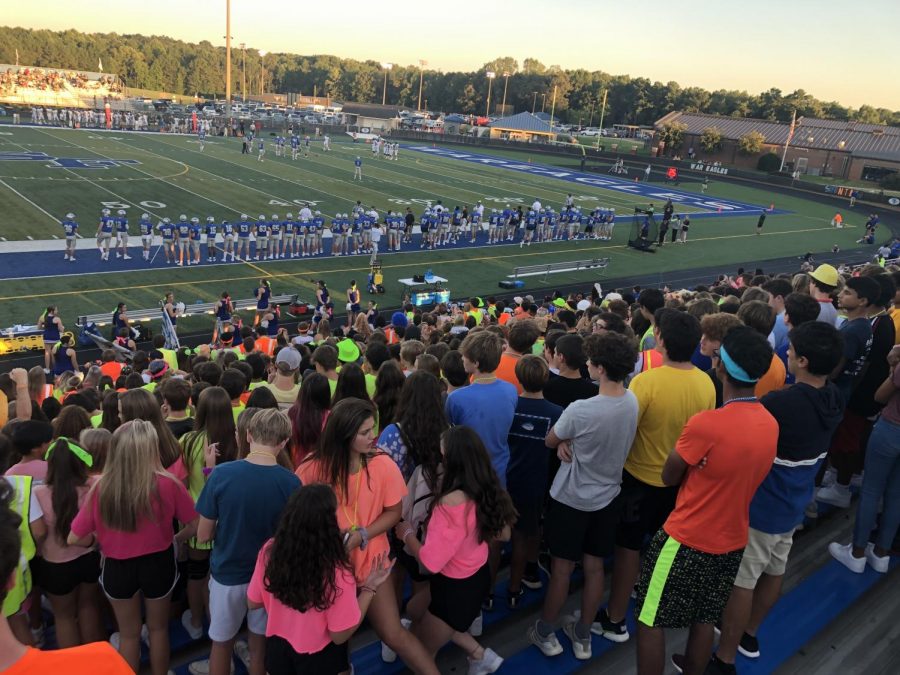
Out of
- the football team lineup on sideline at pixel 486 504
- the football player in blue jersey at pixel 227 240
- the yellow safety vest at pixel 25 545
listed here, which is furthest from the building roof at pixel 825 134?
the yellow safety vest at pixel 25 545

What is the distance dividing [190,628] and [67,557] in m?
0.98

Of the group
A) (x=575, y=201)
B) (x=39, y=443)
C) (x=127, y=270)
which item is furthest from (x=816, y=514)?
(x=575, y=201)

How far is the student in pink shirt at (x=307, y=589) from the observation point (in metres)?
2.68

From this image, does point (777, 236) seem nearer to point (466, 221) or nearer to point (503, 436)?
point (466, 221)

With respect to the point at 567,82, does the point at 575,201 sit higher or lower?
lower

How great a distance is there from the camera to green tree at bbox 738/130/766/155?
6762cm

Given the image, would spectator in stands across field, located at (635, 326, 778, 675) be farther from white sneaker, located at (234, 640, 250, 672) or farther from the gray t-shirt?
white sneaker, located at (234, 640, 250, 672)

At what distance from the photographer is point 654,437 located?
3.94m

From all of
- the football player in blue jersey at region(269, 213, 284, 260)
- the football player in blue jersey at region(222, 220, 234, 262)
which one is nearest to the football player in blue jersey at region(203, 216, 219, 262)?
the football player in blue jersey at region(222, 220, 234, 262)

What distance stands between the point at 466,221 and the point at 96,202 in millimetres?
16118

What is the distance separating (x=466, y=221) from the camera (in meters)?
27.1

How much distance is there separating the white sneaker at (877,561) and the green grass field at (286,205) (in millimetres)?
14885

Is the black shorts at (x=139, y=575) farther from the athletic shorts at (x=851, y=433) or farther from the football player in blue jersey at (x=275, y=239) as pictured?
the football player in blue jersey at (x=275, y=239)

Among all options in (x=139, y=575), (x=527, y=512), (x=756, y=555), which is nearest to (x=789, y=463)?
(x=756, y=555)
